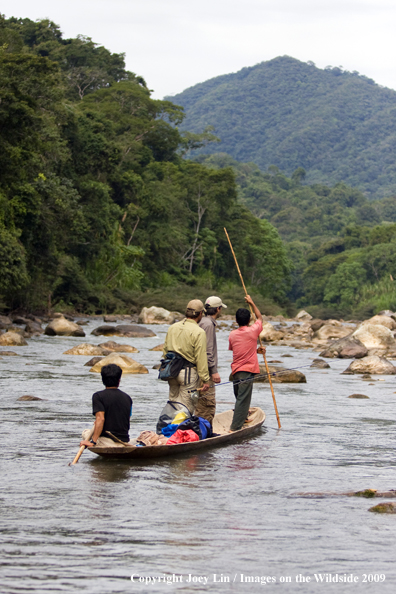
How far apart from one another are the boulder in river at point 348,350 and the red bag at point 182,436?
1438 centimetres

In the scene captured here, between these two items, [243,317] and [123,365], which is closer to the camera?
[243,317]

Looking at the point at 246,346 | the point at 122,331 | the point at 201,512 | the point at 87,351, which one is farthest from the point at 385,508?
the point at 122,331

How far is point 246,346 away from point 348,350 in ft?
45.3

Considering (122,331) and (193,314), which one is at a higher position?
(193,314)

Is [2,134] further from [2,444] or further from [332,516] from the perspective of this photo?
[332,516]

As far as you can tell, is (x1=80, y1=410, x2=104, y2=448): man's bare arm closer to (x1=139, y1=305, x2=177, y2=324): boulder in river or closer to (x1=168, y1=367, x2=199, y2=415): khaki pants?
(x1=168, y1=367, x2=199, y2=415): khaki pants

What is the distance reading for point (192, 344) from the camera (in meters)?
7.93

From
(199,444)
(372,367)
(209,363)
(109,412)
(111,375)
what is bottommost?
(372,367)

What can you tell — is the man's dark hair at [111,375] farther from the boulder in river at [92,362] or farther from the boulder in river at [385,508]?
the boulder in river at [92,362]

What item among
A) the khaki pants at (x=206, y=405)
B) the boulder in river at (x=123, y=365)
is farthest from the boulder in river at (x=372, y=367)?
the khaki pants at (x=206, y=405)

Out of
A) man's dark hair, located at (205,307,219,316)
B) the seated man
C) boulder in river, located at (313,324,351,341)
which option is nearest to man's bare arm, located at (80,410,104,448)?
the seated man

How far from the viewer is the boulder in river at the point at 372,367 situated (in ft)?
57.5

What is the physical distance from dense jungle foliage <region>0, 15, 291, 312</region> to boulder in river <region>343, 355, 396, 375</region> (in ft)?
42.1

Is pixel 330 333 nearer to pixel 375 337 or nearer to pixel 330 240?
pixel 375 337
